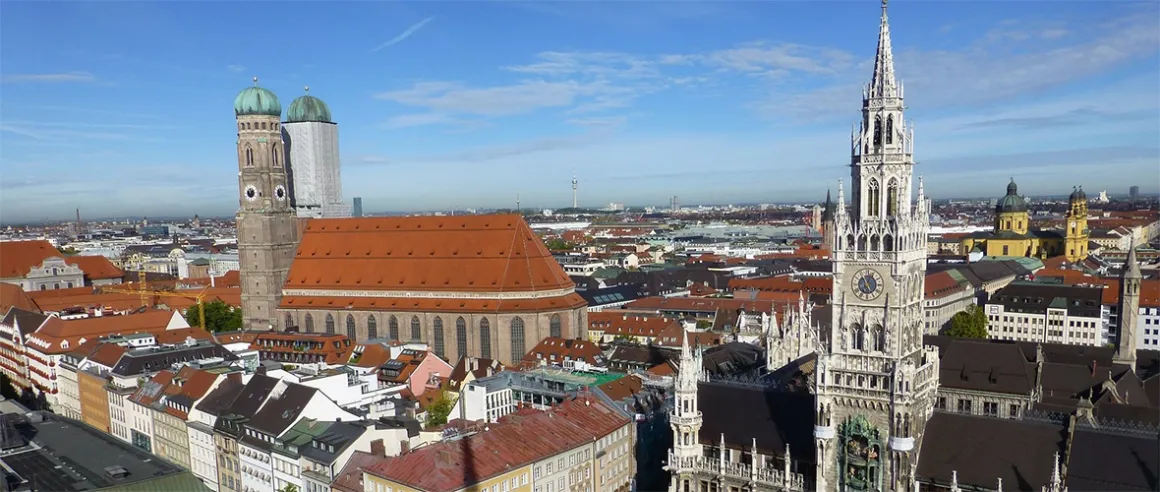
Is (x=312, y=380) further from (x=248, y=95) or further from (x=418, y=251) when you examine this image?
(x=248, y=95)

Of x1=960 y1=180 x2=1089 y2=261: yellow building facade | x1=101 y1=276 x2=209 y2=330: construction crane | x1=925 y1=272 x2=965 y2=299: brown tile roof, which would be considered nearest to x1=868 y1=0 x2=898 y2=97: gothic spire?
x1=925 y1=272 x2=965 y2=299: brown tile roof

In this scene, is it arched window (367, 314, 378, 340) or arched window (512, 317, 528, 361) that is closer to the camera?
arched window (512, 317, 528, 361)

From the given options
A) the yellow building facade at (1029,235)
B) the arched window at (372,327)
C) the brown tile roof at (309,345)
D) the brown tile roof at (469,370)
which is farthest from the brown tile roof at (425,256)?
the yellow building facade at (1029,235)

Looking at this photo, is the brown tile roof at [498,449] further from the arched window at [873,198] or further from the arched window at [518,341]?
the arched window at [518,341]

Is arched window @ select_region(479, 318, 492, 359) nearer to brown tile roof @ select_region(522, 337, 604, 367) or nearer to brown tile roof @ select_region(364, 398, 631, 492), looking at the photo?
brown tile roof @ select_region(522, 337, 604, 367)

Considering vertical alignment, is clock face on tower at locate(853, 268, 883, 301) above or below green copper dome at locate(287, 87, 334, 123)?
below

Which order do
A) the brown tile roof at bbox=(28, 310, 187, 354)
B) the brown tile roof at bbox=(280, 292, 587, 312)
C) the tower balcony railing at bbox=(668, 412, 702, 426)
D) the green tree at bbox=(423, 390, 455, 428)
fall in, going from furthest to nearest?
the brown tile roof at bbox=(280, 292, 587, 312) < the brown tile roof at bbox=(28, 310, 187, 354) < the green tree at bbox=(423, 390, 455, 428) < the tower balcony railing at bbox=(668, 412, 702, 426)

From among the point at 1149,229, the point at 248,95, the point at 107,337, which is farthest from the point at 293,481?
the point at 1149,229
